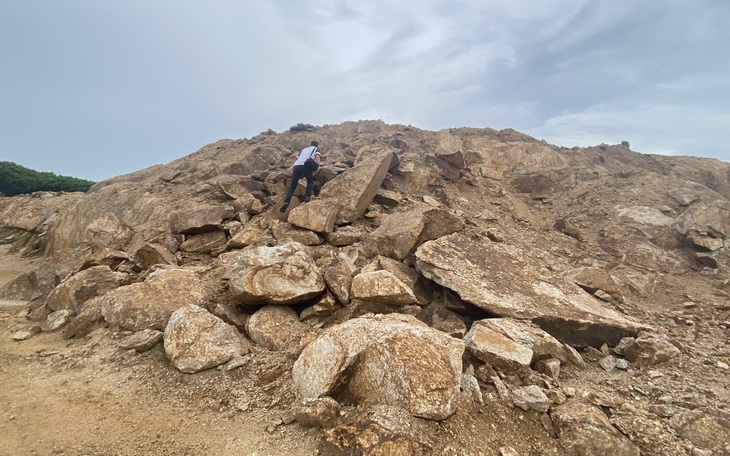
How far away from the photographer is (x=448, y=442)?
3.16m

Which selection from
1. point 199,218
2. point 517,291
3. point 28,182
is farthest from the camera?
point 28,182

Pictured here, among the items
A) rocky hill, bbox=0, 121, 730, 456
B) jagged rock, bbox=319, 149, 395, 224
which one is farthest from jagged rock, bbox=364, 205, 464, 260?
jagged rock, bbox=319, 149, 395, 224

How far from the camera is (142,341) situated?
473 cm

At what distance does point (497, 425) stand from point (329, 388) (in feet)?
6.36

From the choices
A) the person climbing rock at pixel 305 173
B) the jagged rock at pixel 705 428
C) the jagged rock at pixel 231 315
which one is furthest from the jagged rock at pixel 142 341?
the jagged rock at pixel 705 428

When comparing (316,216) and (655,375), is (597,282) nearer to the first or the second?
(655,375)

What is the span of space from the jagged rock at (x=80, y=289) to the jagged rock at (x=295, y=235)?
→ 3515 millimetres

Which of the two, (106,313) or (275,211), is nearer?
(106,313)

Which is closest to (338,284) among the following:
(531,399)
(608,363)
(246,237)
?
(531,399)

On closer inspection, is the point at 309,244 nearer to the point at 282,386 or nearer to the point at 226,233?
the point at 226,233

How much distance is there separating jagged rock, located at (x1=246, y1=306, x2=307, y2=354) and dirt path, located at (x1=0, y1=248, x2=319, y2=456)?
0.62 metres

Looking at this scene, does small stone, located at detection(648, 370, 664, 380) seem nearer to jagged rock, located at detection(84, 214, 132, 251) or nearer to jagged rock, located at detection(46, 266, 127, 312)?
jagged rock, located at detection(46, 266, 127, 312)

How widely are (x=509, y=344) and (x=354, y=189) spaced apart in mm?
5904

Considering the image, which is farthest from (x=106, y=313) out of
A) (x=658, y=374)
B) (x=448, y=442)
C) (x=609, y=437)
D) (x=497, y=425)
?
(x=658, y=374)
